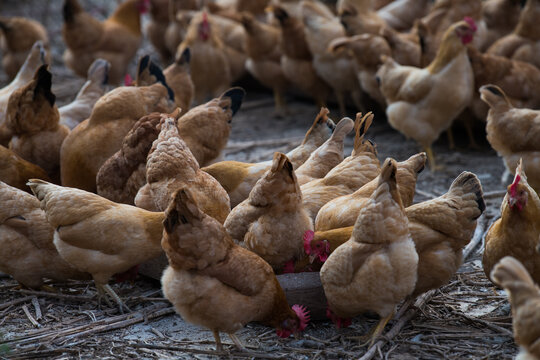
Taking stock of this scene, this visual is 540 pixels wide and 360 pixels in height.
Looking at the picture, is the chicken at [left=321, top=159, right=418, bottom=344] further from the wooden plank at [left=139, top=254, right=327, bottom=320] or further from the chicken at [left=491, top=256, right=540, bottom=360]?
the chicken at [left=491, top=256, right=540, bottom=360]

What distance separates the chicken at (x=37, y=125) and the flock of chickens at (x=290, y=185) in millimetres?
12

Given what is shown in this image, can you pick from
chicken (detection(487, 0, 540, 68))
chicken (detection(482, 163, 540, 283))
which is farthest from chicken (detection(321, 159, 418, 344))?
chicken (detection(487, 0, 540, 68))

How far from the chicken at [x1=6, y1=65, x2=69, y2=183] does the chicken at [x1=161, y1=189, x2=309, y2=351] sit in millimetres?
2576

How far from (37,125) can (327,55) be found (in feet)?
12.8

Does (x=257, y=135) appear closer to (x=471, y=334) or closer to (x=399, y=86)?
(x=399, y=86)

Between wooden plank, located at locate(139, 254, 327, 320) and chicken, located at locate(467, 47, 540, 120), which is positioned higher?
chicken, located at locate(467, 47, 540, 120)

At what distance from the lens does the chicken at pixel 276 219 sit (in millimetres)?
4031

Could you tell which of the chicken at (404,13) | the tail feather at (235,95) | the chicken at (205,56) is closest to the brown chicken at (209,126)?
the tail feather at (235,95)

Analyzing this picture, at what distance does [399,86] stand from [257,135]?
7.64 ft

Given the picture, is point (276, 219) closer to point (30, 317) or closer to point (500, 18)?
point (30, 317)

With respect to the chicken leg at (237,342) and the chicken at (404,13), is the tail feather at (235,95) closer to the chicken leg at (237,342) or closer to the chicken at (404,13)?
the chicken leg at (237,342)

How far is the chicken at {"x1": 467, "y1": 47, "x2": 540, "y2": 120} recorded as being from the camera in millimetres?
6938

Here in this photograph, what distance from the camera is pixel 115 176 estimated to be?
5125mm

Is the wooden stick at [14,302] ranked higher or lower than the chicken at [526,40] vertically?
lower
